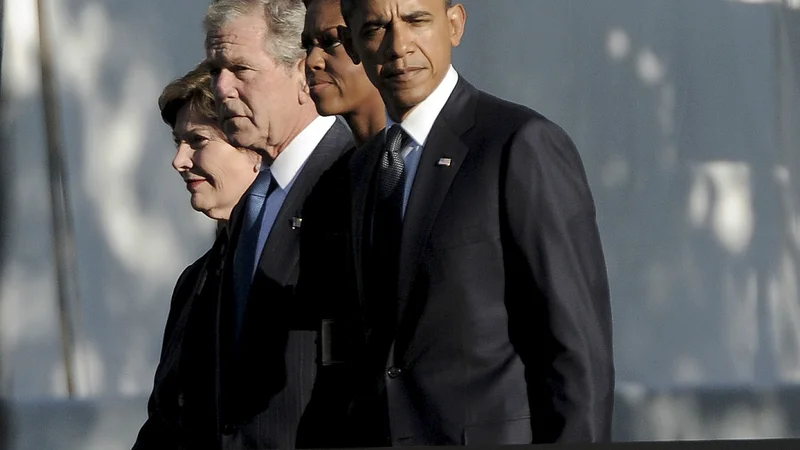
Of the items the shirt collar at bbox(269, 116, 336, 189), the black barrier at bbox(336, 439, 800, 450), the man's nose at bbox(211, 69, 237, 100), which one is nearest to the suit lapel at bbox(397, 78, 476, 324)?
the black barrier at bbox(336, 439, 800, 450)

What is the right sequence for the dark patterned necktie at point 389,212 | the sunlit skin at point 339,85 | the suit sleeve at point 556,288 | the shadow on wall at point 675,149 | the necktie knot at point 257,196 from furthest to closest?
the shadow on wall at point 675,149 < the necktie knot at point 257,196 < the sunlit skin at point 339,85 < the dark patterned necktie at point 389,212 < the suit sleeve at point 556,288

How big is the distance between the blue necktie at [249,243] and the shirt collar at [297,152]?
25 millimetres

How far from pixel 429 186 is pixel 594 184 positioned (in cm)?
140

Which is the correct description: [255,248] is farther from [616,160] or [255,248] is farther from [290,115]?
[616,160]

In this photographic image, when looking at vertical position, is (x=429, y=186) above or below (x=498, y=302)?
above

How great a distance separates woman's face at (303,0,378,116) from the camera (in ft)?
7.31

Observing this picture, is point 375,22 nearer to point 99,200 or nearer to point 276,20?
point 276,20

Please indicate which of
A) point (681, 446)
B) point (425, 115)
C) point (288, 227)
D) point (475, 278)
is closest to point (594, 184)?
point (288, 227)

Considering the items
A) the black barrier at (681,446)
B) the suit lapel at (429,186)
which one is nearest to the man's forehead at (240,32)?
the suit lapel at (429,186)

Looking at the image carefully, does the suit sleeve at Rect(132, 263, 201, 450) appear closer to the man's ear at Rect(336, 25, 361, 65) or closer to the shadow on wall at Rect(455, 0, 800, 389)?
the man's ear at Rect(336, 25, 361, 65)

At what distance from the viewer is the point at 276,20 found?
2.46 meters

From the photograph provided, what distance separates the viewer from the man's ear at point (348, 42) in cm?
194

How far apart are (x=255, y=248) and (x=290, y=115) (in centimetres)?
25

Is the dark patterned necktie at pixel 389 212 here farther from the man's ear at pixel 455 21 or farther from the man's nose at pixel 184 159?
the man's nose at pixel 184 159
